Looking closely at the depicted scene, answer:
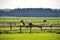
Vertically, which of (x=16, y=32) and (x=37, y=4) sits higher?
(x=37, y=4)

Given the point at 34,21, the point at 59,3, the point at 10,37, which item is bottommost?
the point at 10,37

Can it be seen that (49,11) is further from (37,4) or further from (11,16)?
(11,16)

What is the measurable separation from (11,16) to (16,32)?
0.38 metres

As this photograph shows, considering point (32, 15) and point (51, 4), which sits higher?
point (51, 4)

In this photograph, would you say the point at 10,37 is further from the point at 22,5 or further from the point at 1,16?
the point at 22,5

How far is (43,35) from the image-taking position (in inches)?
107

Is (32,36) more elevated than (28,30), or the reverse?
(28,30)

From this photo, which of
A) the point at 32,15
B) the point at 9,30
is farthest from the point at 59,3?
the point at 9,30

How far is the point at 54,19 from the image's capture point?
8.91 ft

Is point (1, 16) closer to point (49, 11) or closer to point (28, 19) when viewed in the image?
point (28, 19)

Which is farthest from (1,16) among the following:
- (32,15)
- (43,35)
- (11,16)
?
(43,35)

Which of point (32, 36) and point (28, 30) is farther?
point (28, 30)

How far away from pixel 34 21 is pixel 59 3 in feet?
2.13

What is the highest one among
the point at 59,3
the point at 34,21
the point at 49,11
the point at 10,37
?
the point at 59,3
